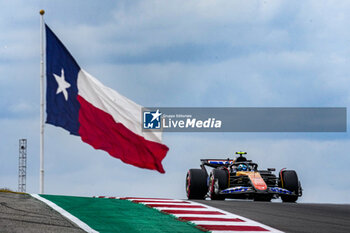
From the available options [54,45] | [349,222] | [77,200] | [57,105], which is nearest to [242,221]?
[349,222]

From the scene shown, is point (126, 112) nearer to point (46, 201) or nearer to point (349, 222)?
point (46, 201)

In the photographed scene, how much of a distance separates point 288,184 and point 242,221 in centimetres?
1033

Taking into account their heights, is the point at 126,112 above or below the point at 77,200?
above

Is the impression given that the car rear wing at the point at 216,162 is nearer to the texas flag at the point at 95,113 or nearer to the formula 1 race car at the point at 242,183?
the formula 1 race car at the point at 242,183

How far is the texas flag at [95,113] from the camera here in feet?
50.6

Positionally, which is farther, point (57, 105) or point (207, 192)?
point (207, 192)

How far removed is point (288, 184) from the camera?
20.6 metres

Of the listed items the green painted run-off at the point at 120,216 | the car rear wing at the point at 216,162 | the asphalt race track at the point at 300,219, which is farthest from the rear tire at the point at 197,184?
the green painted run-off at the point at 120,216

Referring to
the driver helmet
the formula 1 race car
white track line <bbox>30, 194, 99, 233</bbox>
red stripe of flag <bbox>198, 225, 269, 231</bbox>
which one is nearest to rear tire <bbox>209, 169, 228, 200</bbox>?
the formula 1 race car

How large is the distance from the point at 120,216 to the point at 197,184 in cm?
989

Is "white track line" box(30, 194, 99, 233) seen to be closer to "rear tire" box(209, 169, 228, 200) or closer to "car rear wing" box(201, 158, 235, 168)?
"rear tire" box(209, 169, 228, 200)

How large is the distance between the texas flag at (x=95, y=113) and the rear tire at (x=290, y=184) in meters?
6.07

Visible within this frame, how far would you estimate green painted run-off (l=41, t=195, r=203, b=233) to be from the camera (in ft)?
30.3

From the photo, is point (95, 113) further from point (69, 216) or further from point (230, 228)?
point (230, 228)
